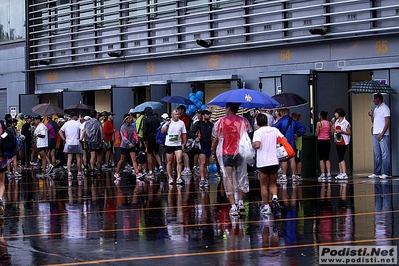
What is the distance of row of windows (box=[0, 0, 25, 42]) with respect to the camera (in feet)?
113

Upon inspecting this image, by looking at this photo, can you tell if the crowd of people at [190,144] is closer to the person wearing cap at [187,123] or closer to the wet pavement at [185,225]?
the person wearing cap at [187,123]

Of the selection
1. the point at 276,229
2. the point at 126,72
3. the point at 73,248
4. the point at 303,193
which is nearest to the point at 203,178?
the point at 303,193

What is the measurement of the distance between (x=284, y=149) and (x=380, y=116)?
22.9 ft

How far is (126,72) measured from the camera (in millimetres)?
29797

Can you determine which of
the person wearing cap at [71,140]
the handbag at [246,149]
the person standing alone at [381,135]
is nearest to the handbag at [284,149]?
the handbag at [246,149]

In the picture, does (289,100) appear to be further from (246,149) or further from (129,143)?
(246,149)

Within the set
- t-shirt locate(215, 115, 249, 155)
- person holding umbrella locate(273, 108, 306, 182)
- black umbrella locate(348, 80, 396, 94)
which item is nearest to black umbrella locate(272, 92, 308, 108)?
person holding umbrella locate(273, 108, 306, 182)

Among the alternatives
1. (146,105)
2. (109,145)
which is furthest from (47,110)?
(146,105)

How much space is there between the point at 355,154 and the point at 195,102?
485 centimetres

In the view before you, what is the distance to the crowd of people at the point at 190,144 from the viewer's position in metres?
14.3

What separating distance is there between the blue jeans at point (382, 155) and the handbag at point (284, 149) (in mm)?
6899

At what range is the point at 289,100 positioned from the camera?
20.5m

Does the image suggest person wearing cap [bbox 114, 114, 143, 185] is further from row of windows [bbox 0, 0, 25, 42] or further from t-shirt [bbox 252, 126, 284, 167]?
row of windows [bbox 0, 0, 25, 42]

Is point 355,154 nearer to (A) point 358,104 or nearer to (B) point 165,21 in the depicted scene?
(A) point 358,104
